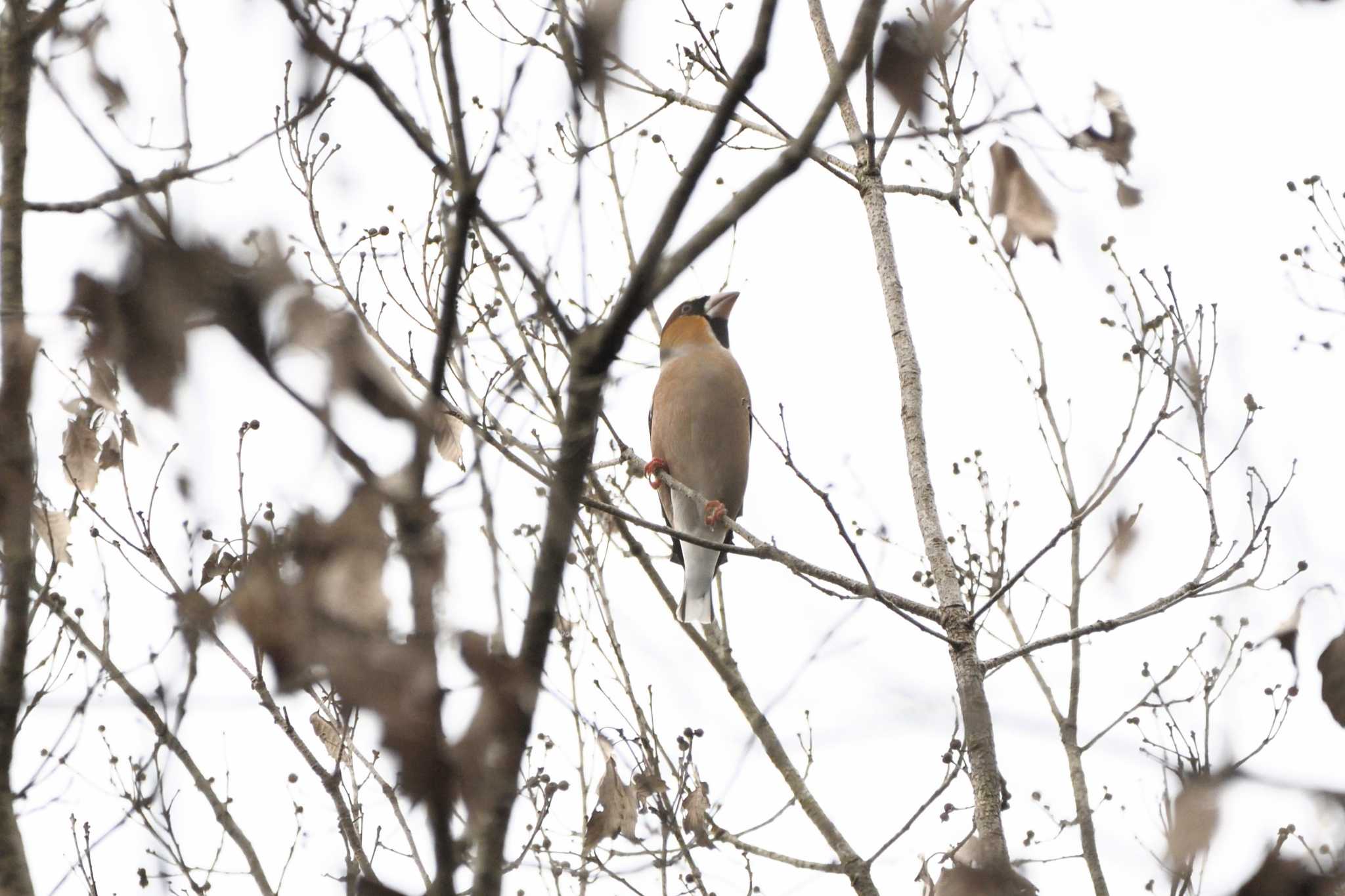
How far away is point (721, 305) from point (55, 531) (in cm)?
430

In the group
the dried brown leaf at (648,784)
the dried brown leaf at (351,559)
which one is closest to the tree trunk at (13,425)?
the dried brown leaf at (351,559)

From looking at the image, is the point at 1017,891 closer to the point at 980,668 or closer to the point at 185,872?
the point at 980,668

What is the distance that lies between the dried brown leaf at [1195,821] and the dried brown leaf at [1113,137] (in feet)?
3.93

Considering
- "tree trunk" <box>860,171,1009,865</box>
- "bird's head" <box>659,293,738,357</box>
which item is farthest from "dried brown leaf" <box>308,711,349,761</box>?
"bird's head" <box>659,293,738,357</box>

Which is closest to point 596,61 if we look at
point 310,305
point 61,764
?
point 310,305

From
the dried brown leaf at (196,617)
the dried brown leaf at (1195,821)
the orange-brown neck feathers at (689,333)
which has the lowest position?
the dried brown leaf at (1195,821)

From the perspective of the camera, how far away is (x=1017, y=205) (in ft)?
7.50

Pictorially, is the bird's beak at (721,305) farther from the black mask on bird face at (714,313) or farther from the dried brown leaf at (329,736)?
the dried brown leaf at (329,736)

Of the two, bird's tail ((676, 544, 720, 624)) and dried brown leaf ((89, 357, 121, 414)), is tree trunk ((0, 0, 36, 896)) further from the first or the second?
bird's tail ((676, 544, 720, 624))

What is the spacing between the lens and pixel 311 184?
4648 millimetres

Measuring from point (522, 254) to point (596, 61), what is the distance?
9.7 inches

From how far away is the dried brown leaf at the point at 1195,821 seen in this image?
50.1 inches

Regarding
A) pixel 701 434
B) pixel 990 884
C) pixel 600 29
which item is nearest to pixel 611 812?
pixel 990 884

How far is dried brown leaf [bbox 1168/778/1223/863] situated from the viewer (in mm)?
1271
